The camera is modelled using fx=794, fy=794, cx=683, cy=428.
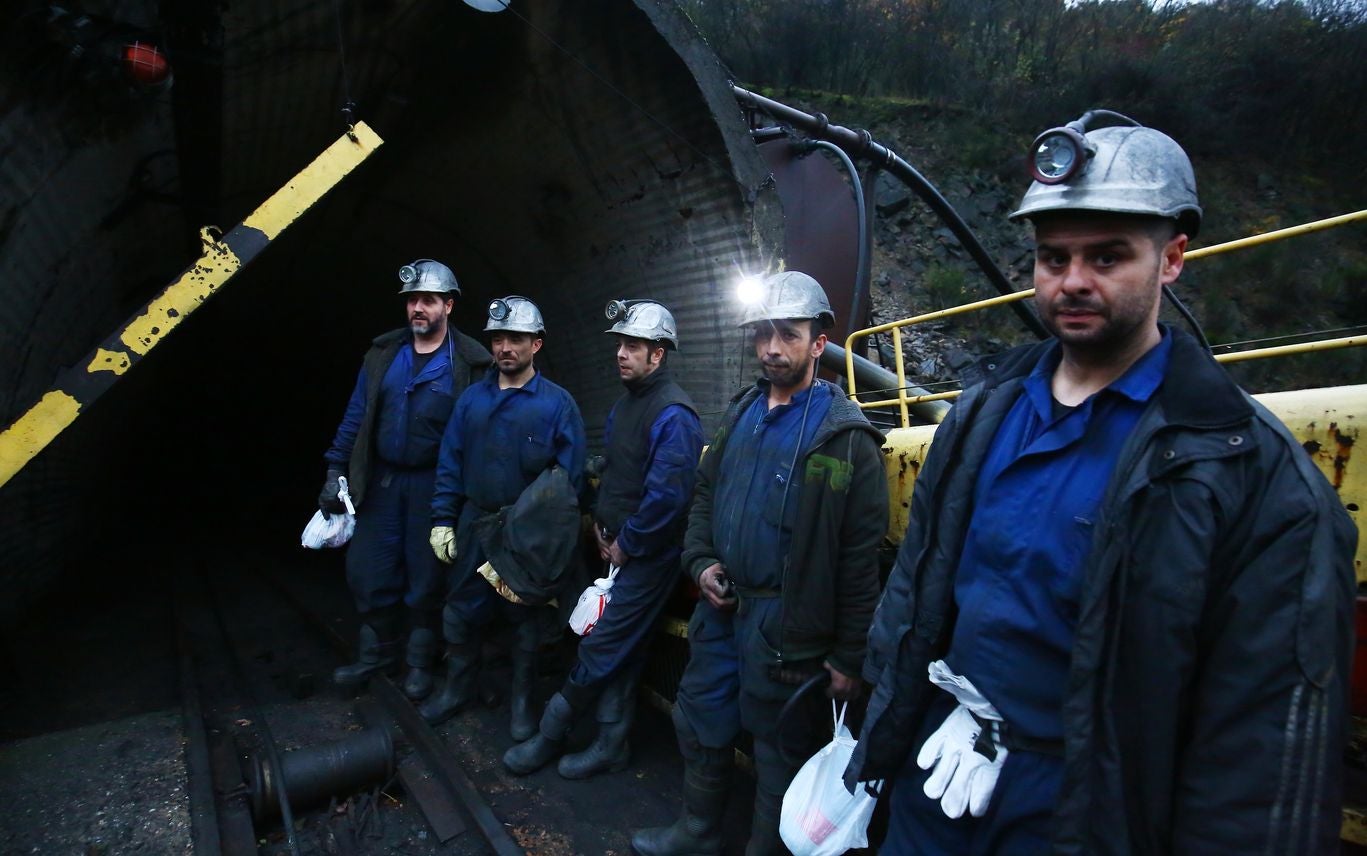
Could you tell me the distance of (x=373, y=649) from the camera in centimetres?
442

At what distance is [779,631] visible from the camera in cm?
245

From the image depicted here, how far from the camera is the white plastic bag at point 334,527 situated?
13.7 ft

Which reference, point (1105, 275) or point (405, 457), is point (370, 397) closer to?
point (405, 457)

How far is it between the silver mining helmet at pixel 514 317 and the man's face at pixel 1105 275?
2.79 metres

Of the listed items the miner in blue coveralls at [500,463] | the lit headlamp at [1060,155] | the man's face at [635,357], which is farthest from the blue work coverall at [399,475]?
the lit headlamp at [1060,155]

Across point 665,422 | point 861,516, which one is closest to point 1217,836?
point 861,516

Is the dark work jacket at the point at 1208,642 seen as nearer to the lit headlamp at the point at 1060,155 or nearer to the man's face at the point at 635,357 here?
the lit headlamp at the point at 1060,155

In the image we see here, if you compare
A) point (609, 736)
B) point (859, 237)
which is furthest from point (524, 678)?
point (859, 237)

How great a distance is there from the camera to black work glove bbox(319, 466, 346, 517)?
416 centimetres

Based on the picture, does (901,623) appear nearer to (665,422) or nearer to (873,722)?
(873,722)

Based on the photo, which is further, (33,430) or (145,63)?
(145,63)

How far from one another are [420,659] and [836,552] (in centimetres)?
284

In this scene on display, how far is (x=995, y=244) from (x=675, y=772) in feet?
53.5

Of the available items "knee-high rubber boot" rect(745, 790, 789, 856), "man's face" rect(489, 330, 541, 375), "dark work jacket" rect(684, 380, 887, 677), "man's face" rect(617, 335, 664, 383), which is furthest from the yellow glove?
"dark work jacket" rect(684, 380, 887, 677)
